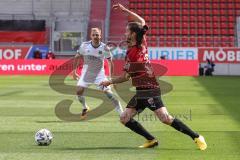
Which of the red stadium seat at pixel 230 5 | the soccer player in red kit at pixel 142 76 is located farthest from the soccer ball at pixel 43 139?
the red stadium seat at pixel 230 5

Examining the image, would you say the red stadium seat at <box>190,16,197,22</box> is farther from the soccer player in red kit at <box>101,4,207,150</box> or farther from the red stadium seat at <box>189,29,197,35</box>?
the soccer player in red kit at <box>101,4,207,150</box>

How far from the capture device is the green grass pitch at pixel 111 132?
446 inches

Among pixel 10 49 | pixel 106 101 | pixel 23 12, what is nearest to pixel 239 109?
pixel 106 101

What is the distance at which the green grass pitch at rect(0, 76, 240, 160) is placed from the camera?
37.1ft

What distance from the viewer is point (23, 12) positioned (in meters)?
49.9

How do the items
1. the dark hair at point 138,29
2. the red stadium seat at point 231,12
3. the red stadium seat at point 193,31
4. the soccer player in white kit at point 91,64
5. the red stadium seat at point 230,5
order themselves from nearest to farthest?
the dark hair at point 138,29
the soccer player in white kit at point 91,64
the red stadium seat at point 193,31
the red stadium seat at point 231,12
the red stadium seat at point 230,5

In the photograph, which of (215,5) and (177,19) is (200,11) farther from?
(177,19)

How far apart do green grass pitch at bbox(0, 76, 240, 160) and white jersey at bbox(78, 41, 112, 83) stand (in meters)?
1.11

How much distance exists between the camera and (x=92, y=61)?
57.4 ft

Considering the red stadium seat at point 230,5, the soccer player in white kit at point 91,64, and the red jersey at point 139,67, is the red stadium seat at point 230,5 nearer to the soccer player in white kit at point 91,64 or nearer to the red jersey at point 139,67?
the soccer player in white kit at point 91,64

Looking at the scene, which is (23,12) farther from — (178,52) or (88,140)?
(88,140)

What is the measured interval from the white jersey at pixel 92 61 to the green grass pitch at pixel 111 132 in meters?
1.11

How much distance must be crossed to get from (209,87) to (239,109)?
443 inches

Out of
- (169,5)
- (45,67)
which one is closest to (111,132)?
(45,67)
